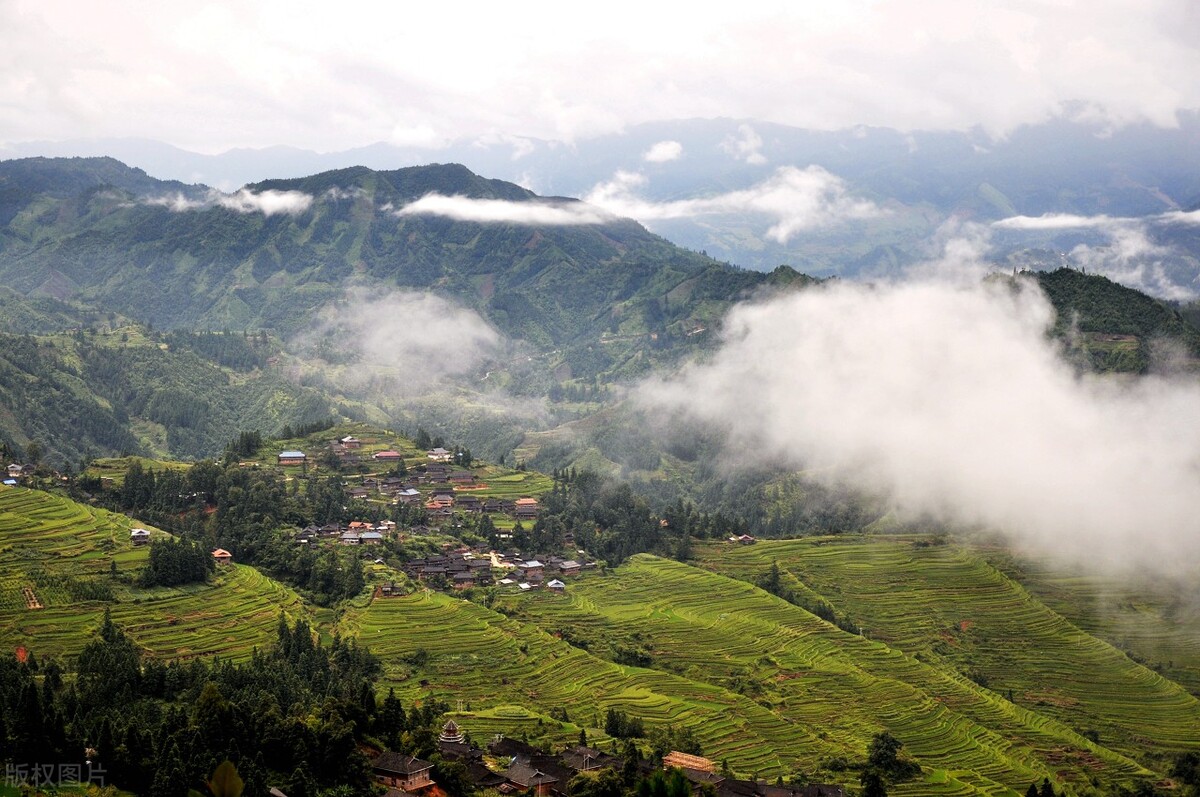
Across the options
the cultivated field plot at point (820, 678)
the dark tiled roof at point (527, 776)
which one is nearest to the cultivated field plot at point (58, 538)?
the cultivated field plot at point (820, 678)

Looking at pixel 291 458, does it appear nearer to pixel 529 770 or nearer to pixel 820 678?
pixel 820 678

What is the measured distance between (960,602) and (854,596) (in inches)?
339

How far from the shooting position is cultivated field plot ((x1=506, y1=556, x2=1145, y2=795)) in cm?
6838

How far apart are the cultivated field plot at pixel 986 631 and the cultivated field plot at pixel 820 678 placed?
408cm

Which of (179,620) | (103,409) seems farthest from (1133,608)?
(103,409)

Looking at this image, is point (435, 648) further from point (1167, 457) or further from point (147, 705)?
point (1167, 457)

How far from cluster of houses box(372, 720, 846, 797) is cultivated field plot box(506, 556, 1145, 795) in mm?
10156

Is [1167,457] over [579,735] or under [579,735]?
over

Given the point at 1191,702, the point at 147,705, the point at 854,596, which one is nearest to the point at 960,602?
the point at 854,596

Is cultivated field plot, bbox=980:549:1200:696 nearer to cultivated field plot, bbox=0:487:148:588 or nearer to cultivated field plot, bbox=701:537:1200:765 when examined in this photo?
cultivated field plot, bbox=701:537:1200:765

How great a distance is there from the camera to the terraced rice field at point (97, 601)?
6450 centimetres

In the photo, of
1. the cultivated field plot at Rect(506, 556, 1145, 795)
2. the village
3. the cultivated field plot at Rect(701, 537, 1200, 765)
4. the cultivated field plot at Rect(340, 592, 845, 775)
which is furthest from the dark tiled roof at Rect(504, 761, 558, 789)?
the cultivated field plot at Rect(701, 537, 1200, 765)

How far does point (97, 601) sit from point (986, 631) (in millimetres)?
64748

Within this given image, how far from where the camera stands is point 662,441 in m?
190
